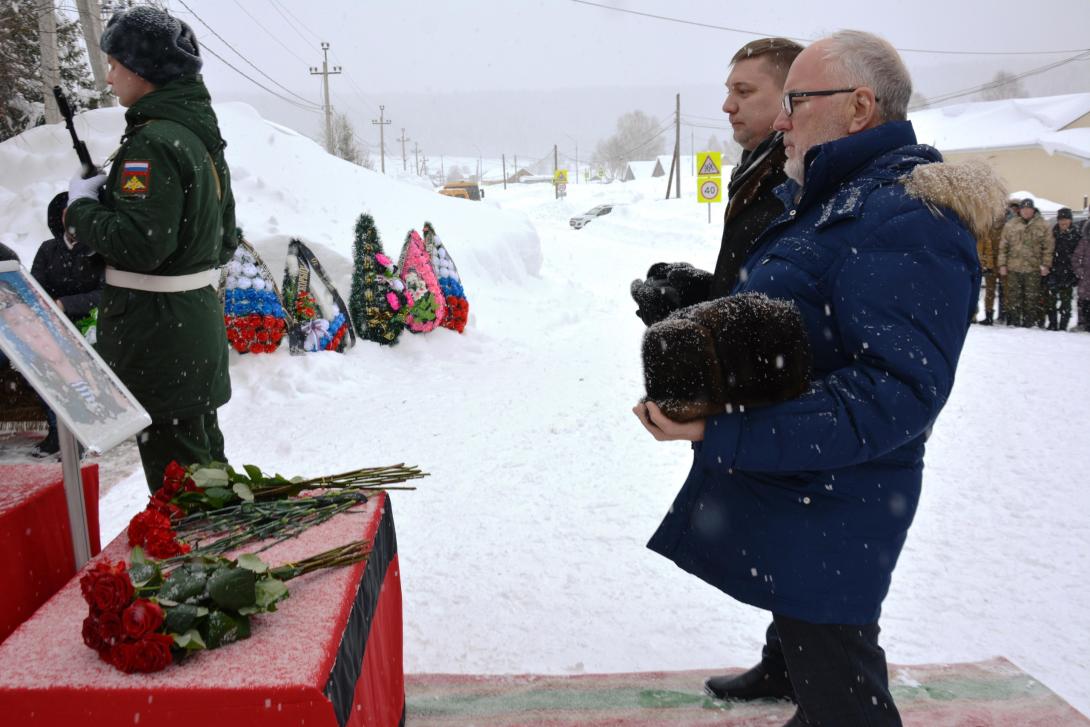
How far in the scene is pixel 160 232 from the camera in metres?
2.62

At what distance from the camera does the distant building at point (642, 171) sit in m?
76.7

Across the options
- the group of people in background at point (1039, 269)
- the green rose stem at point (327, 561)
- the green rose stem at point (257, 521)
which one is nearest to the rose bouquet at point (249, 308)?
the green rose stem at point (257, 521)

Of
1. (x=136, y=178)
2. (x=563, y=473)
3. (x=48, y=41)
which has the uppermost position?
(x=48, y=41)

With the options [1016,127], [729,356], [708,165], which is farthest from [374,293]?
[1016,127]

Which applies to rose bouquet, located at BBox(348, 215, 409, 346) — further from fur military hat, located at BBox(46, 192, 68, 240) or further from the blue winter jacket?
the blue winter jacket

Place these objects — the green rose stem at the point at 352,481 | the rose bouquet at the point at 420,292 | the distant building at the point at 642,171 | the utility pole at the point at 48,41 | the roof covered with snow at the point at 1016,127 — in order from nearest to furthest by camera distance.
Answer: the green rose stem at the point at 352,481 < the rose bouquet at the point at 420,292 < the utility pole at the point at 48,41 < the roof covered with snow at the point at 1016,127 < the distant building at the point at 642,171

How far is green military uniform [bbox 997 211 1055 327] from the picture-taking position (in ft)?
34.8

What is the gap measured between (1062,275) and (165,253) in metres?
11.7

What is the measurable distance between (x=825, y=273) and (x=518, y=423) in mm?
4441

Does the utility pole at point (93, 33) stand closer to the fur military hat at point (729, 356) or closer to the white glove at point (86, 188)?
the white glove at point (86, 188)

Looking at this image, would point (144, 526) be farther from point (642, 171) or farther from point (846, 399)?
point (642, 171)

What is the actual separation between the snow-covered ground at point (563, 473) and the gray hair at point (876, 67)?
6.99ft

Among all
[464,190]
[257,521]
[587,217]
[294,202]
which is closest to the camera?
[257,521]

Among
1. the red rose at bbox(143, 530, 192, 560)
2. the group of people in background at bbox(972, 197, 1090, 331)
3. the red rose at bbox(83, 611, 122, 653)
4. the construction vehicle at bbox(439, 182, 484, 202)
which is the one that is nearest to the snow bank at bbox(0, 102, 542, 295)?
the red rose at bbox(143, 530, 192, 560)
